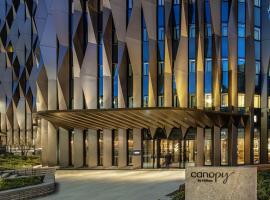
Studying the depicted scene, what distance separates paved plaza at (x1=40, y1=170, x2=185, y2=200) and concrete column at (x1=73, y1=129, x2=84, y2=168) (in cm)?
670

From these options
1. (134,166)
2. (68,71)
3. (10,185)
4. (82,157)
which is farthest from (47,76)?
(10,185)

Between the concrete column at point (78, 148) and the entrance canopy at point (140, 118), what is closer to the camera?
the entrance canopy at point (140, 118)

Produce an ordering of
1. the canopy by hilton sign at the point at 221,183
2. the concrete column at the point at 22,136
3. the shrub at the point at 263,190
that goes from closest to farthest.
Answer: the canopy by hilton sign at the point at 221,183 < the shrub at the point at 263,190 < the concrete column at the point at 22,136

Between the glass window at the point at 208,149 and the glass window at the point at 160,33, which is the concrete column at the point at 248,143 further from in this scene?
the glass window at the point at 160,33

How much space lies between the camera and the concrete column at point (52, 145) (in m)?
41.5

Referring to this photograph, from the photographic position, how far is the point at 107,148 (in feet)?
129

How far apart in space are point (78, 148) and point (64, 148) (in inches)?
62.5

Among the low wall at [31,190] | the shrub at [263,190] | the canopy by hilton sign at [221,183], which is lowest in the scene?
the low wall at [31,190]

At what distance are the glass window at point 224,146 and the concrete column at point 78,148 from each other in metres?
12.0

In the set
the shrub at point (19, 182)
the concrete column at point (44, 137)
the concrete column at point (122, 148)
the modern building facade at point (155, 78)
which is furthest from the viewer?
the concrete column at point (44, 137)

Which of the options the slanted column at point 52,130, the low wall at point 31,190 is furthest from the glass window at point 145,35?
the low wall at point 31,190

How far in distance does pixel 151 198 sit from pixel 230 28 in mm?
21959

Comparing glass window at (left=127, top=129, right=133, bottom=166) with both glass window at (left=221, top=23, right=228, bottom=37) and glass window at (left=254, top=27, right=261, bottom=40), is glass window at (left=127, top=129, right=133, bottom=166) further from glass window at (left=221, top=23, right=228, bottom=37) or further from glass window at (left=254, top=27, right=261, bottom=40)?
glass window at (left=254, top=27, right=261, bottom=40)

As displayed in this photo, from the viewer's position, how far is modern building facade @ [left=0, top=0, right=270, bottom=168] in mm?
37562
